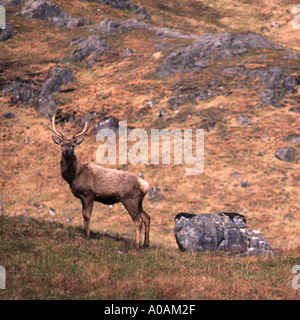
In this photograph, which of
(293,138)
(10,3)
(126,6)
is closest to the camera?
(293,138)

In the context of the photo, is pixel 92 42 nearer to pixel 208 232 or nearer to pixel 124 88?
pixel 124 88

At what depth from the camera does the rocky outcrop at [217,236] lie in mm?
16109

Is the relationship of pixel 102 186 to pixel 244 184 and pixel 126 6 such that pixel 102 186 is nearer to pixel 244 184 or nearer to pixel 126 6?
pixel 244 184

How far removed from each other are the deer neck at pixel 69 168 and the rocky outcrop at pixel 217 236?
4.55m

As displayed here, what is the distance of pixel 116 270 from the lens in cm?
1131

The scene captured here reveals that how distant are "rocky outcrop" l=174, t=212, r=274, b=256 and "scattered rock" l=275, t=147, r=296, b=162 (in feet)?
66.4

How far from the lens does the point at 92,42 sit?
2325 inches

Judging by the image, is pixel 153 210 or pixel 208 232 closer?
pixel 208 232

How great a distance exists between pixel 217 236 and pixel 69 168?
6233 mm


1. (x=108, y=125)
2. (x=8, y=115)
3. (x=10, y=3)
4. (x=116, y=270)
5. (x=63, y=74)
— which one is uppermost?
(x=116, y=270)

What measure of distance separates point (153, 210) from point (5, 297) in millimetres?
25047

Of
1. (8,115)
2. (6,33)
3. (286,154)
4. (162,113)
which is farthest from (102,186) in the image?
(6,33)

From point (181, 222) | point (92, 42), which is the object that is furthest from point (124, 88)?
point (181, 222)

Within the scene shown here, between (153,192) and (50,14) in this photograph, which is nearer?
(153,192)
